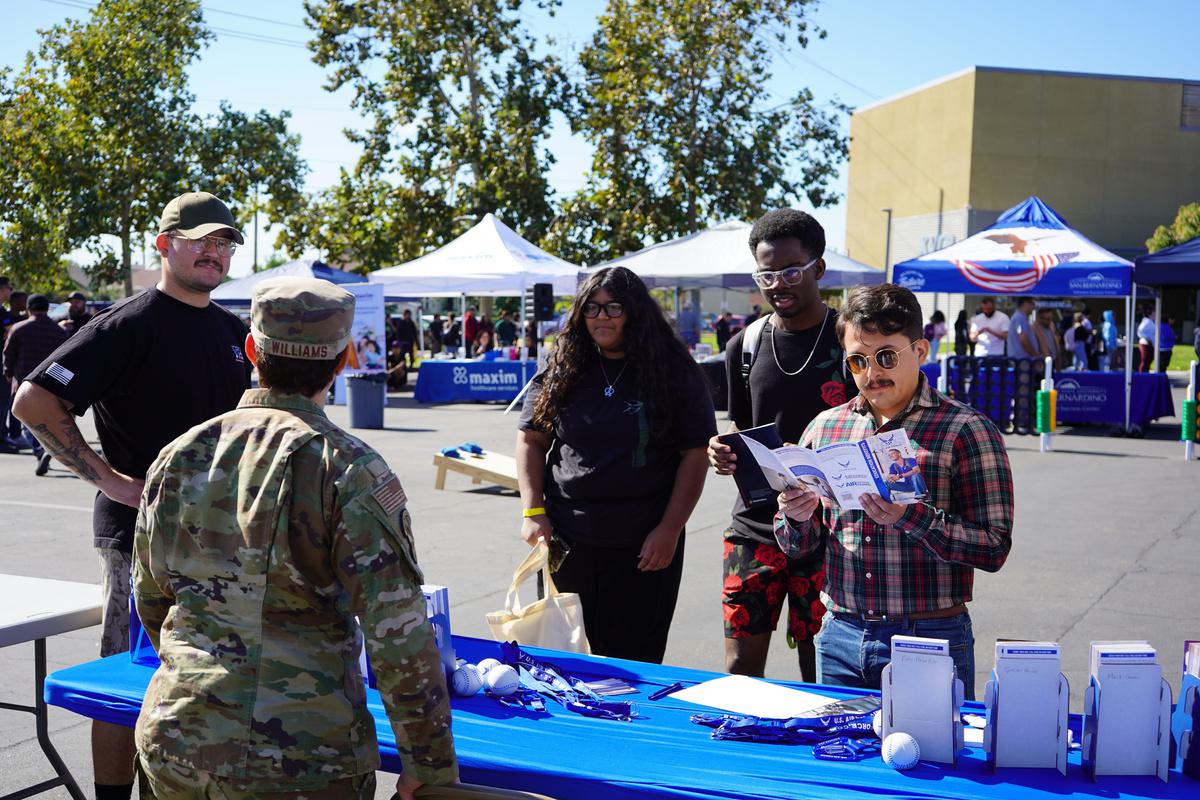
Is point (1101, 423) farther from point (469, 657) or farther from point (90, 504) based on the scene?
point (469, 657)

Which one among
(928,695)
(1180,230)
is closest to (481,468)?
(928,695)

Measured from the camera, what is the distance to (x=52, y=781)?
3.80 m

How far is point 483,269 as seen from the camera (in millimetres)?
20984

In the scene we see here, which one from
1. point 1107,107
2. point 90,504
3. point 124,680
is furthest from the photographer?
point 1107,107

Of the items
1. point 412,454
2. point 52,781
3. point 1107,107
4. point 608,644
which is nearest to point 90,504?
point 412,454

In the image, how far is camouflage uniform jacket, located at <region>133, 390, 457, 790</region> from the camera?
2004 mm

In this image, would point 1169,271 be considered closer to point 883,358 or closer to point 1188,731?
point 883,358

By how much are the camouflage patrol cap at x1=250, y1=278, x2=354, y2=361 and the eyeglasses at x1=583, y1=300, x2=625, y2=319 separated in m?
1.78

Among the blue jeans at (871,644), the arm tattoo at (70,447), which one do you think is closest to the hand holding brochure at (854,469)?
the blue jeans at (871,644)

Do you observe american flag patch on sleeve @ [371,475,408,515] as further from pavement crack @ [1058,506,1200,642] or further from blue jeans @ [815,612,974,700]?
pavement crack @ [1058,506,1200,642]

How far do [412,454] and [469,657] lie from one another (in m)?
11.2

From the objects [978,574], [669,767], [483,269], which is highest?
[483,269]

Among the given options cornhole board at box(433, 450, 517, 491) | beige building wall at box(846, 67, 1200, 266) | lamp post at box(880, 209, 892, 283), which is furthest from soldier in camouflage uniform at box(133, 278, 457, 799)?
beige building wall at box(846, 67, 1200, 266)

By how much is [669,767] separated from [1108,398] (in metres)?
16.0
